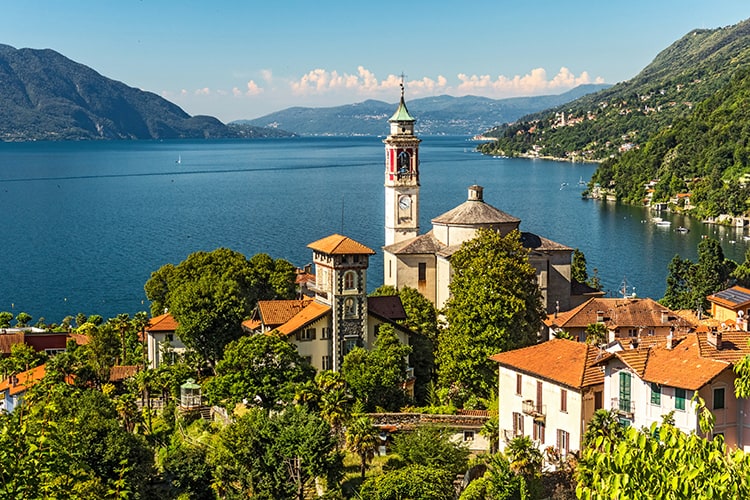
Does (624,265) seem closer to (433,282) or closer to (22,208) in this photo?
(433,282)

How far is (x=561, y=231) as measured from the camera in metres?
108

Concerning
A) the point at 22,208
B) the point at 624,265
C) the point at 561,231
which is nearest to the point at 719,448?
the point at 624,265

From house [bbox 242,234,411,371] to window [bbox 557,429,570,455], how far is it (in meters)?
10.1

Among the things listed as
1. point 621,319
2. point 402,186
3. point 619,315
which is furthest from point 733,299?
point 402,186

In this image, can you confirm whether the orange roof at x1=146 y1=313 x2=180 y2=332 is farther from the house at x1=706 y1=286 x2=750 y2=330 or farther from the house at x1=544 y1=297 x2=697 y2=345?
the house at x1=706 y1=286 x2=750 y2=330

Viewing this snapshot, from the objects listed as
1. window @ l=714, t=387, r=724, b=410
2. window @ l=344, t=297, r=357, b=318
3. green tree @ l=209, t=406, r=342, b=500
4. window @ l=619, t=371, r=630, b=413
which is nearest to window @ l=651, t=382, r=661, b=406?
window @ l=619, t=371, r=630, b=413

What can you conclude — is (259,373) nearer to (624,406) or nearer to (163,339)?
(163,339)

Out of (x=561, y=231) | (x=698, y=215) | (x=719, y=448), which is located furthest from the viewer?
(x=698, y=215)

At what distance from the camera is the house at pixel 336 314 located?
3556 cm

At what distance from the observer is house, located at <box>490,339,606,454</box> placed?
27797 mm

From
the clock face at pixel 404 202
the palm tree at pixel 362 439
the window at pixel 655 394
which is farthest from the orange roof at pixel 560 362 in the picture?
the clock face at pixel 404 202

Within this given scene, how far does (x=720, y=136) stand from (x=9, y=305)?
4266 inches

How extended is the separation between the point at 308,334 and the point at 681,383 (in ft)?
48.6

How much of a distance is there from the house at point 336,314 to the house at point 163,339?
7.27 m
